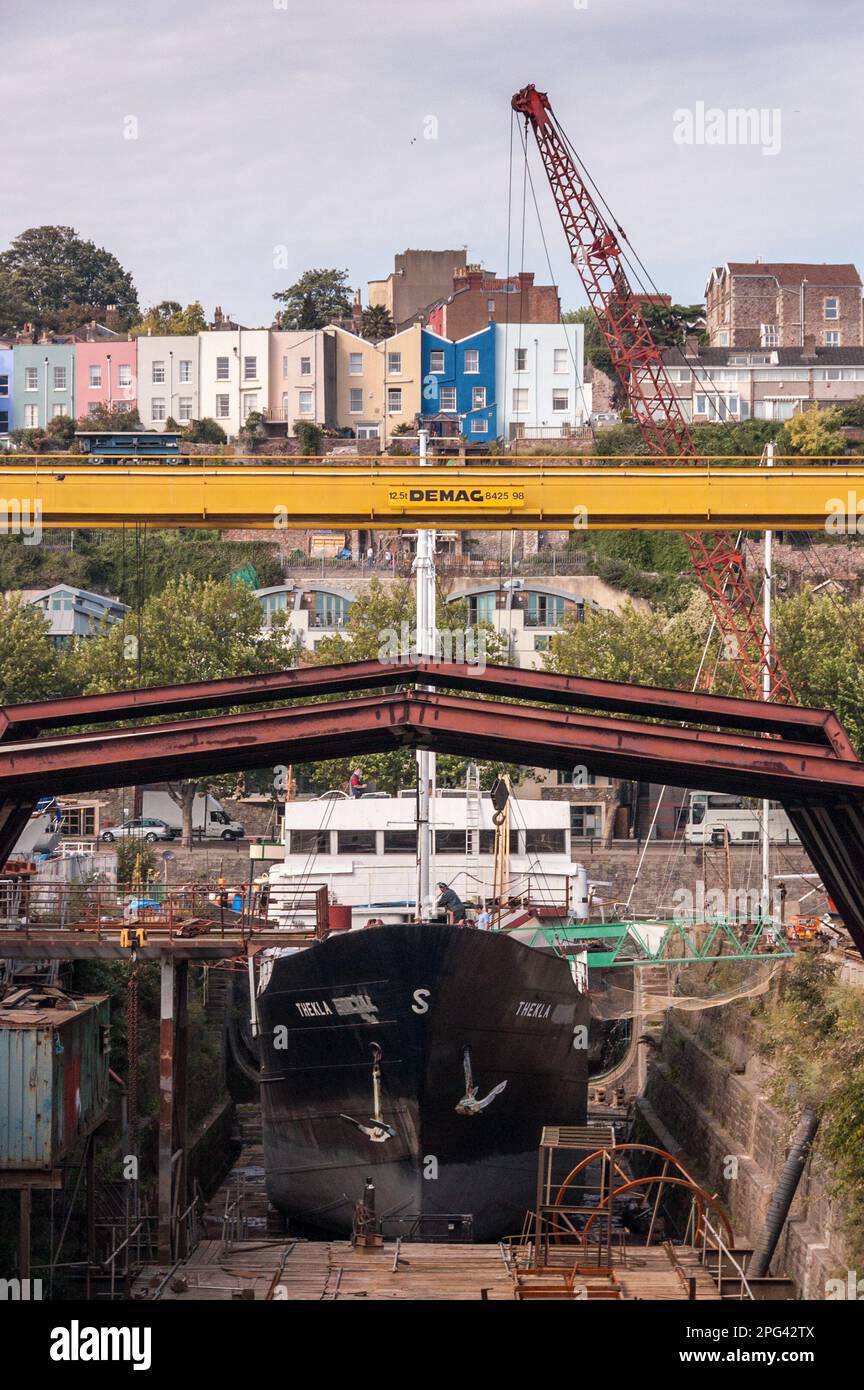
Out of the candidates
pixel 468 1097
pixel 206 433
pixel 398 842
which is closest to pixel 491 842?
pixel 398 842

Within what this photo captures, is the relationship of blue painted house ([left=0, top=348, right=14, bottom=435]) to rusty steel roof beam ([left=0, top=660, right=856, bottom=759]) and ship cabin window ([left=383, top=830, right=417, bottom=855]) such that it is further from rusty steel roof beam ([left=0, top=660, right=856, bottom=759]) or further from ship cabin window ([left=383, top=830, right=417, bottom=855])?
rusty steel roof beam ([left=0, top=660, right=856, bottom=759])

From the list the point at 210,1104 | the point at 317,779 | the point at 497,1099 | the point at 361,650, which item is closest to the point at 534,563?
the point at 361,650

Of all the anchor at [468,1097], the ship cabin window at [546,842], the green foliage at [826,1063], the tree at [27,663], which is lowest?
the anchor at [468,1097]

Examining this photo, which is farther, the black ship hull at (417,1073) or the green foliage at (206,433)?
the green foliage at (206,433)

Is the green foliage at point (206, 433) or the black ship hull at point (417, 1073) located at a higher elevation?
the green foliage at point (206, 433)

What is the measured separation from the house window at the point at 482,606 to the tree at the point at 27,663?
17.1 metres

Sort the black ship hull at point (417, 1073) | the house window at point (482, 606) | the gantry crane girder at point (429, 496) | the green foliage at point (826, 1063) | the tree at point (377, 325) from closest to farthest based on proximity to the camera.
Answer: the green foliage at point (826, 1063), the black ship hull at point (417, 1073), the gantry crane girder at point (429, 496), the house window at point (482, 606), the tree at point (377, 325)

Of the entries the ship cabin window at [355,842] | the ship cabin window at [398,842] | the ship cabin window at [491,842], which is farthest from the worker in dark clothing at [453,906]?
the ship cabin window at [491,842]

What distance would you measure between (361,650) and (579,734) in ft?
137

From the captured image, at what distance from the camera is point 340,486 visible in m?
25.5

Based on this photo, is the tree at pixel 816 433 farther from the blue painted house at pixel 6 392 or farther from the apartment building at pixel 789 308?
the blue painted house at pixel 6 392

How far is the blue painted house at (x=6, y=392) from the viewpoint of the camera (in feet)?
325

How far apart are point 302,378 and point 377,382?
4.11 metres

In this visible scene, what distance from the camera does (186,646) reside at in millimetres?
61031
